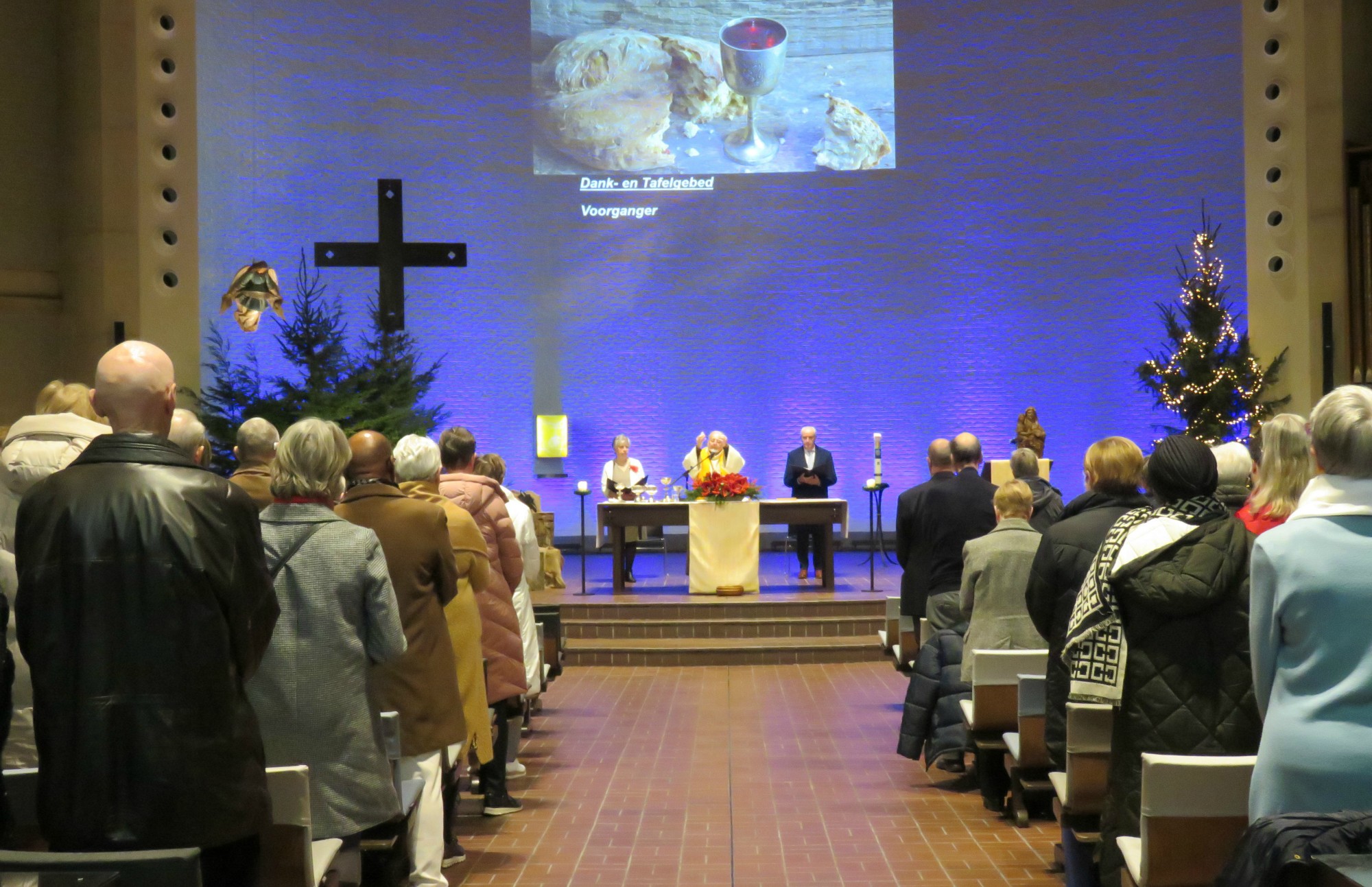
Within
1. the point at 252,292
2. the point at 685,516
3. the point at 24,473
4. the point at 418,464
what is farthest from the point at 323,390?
the point at 24,473

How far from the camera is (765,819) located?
545cm

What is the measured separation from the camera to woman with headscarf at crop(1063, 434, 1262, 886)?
3.15 metres

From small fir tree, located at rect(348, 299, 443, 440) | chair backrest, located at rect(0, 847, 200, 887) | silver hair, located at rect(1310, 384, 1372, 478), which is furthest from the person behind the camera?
small fir tree, located at rect(348, 299, 443, 440)

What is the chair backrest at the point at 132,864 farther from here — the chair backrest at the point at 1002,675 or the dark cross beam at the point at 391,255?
the dark cross beam at the point at 391,255

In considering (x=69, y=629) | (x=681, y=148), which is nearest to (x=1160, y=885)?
(x=69, y=629)

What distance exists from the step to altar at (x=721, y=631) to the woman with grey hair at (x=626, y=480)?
60.9 inches

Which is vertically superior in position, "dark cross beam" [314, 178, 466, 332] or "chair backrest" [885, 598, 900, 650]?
"dark cross beam" [314, 178, 466, 332]

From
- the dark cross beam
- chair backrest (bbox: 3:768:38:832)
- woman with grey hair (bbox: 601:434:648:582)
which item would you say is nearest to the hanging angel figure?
the dark cross beam

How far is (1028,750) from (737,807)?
4.40ft

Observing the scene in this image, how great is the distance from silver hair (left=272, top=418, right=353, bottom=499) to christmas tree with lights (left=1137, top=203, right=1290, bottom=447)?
9786mm

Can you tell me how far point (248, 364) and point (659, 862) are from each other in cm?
1041

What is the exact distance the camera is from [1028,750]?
194 inches

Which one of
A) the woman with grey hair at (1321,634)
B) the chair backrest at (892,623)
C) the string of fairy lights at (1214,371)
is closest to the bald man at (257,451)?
the woman with grey hair at (1321,634)

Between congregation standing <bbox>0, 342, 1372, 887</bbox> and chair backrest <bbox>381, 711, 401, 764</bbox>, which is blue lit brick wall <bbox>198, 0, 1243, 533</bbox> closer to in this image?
congregation standing <bbox>0, 342, 1372, 887</bbox>
